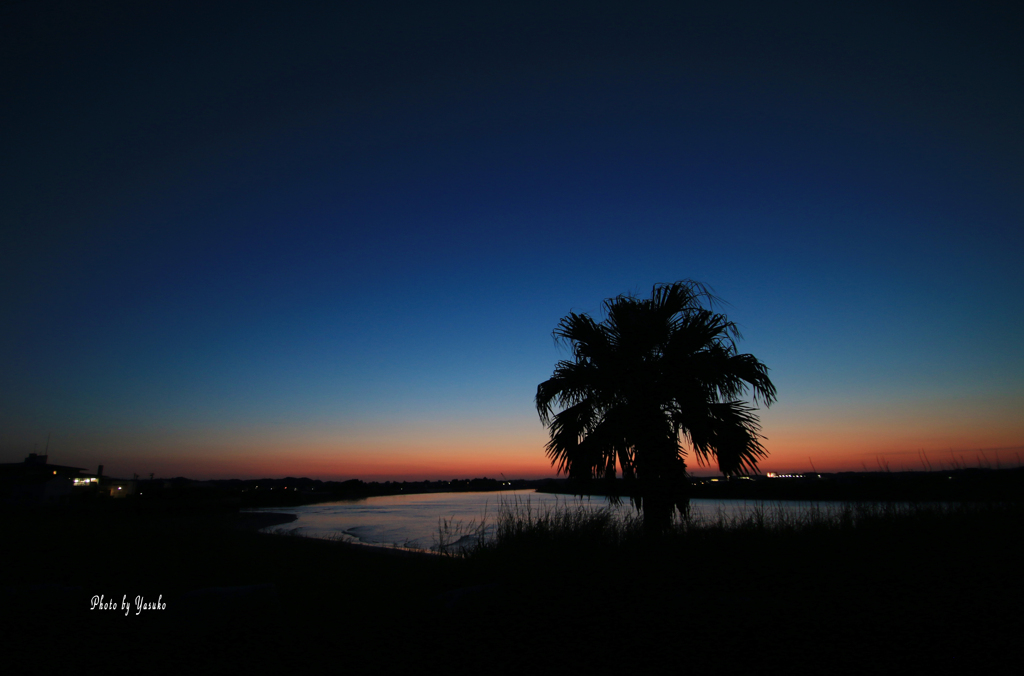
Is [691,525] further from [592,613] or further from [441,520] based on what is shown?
[441,520]

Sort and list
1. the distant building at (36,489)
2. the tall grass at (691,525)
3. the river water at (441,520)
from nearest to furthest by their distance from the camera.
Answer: the tall grass at (691,525) < the river water at (441,520) < the distant building at (36,489)

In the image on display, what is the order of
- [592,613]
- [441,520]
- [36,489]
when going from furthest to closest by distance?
[36,489] < [441,520] < [592,613]

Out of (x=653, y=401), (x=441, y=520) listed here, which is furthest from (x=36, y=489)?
(x=653, y=401)

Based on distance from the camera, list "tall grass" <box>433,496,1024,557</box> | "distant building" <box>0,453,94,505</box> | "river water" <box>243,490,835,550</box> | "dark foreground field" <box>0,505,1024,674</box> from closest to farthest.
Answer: "dark foreground field" <box>0,505,1024,674</box> → "tall grass" <box>433,496,1024,557</box> → "river water" <box>243,490,835,550</box> → "distant building" <box>0,453,94,505</box>

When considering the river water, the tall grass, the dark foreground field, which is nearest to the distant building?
the river water

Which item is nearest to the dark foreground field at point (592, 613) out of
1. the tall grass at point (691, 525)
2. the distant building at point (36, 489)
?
the tall grass at point (691, 525)

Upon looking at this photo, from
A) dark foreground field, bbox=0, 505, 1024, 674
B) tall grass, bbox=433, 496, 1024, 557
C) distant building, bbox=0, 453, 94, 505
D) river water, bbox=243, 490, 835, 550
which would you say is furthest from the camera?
distant building, bbox=0, 453, 94, 505

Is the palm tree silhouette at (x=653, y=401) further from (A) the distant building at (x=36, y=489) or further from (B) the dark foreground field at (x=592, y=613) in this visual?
(A) the distant building at (x=36, y=489)

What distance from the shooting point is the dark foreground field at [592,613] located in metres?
3.48

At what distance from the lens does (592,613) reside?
434cm

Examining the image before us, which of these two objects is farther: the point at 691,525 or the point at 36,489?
the point at 36,489

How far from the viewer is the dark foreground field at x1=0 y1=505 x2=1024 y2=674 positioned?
3.48 metres

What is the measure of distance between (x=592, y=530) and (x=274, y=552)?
20.9 ft

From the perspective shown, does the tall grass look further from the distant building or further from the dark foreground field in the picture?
the distant building
